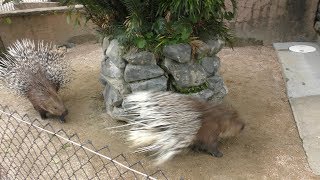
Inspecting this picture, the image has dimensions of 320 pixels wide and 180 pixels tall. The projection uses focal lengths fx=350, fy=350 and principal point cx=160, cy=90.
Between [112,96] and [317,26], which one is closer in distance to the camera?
[112,96]

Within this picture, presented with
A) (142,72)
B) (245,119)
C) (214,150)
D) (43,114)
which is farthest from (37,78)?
(245,119)

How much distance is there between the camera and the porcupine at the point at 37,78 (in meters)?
3.34

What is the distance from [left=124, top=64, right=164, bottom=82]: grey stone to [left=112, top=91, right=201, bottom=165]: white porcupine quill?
296 millimetres

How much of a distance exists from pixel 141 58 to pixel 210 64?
627mm

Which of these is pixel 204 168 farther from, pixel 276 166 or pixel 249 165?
pixel 276 166

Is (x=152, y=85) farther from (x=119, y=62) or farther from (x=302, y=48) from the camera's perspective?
(x=302, y=48)

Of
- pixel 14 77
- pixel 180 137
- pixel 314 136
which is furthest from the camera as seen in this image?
pixel 14 77

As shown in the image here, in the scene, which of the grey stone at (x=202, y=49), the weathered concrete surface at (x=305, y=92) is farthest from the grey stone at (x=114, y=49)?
the weathered concrete surface at (x=305, y=92)

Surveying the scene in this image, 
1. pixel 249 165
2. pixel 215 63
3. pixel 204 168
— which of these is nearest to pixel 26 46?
pixel 215 63

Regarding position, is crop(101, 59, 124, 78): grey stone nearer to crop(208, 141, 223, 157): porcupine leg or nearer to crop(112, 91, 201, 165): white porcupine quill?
crop(112, 91, 201, 165): white porcupine quill

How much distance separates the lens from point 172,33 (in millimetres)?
2822

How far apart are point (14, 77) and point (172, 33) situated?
1.65 metres

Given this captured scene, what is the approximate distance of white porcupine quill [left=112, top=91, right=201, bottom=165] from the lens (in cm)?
249

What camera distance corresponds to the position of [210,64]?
3084 mm
